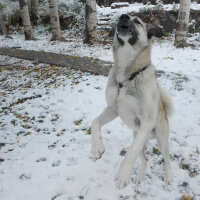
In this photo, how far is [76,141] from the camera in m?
3.06

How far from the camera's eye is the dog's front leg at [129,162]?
5.64ft

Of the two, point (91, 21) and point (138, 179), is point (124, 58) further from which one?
point (91, 21)

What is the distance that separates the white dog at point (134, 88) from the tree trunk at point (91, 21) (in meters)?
6.10

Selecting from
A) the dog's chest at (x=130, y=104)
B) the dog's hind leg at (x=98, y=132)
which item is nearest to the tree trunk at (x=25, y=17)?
the dog's hind leg at (x=98, y=132)

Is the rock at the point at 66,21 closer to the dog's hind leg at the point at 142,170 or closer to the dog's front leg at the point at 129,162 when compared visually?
the dog's hind leg at the point at 142,170

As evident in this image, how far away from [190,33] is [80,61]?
5.26 metres

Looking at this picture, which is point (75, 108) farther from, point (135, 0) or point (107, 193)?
point (135, 0)

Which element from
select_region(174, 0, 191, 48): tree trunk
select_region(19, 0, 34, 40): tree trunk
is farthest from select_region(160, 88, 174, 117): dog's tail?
select_region(19, 0, 34, 40): tree trunk

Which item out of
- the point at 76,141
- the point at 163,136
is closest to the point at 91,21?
the point at 76,141

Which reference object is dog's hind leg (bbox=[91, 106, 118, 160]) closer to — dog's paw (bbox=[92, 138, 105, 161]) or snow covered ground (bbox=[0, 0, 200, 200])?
dog's paw (bbox=[92, 138, 105, 161])

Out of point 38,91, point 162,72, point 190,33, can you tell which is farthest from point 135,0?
point 38,91

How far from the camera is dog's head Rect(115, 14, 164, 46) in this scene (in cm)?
212

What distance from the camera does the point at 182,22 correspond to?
21.7 feet

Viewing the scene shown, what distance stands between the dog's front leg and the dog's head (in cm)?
91
